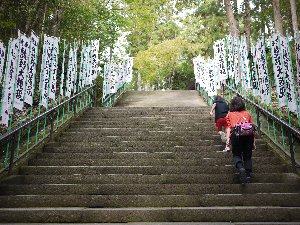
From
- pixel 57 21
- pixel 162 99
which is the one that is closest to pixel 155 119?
pixel 162 99

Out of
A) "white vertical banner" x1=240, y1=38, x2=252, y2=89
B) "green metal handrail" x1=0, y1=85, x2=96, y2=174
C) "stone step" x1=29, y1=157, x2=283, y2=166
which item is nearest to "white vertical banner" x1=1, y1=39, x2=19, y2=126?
"green metal handrail" x1=0, y1=85, x2=96, y2=174

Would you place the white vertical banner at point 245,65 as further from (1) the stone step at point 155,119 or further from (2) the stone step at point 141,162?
(2) the stone step at point 141,162

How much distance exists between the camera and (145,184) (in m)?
4.73

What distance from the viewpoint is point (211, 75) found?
39.7 ft

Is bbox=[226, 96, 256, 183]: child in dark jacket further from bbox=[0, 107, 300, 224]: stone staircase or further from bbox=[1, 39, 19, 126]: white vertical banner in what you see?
bbox=[1, 39, 19, 126]: white vertical banner

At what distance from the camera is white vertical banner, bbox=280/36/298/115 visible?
5852 mm

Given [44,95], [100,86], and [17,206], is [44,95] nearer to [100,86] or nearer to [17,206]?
[17,206]

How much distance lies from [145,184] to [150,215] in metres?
0.88

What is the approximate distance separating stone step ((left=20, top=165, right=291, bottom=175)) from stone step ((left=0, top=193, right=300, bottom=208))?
1040mm

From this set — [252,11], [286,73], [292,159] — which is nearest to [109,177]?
[292,159]

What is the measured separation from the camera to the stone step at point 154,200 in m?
4.21

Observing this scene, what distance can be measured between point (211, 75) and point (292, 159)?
24.4ft

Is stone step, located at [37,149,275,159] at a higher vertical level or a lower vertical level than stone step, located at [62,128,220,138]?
lower

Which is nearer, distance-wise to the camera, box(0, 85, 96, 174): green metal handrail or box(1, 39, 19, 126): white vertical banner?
box(0, 85, 96, 174): green metal handrail
